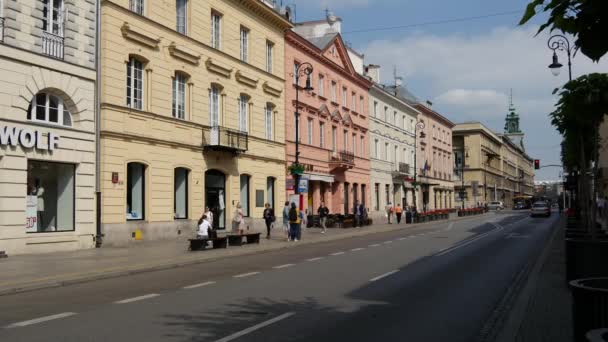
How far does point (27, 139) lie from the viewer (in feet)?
65.2

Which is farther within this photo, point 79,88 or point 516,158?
point 516,158

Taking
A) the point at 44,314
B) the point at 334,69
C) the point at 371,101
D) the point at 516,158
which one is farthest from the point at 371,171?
the point at 516,158

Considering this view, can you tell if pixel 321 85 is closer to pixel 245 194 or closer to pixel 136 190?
pixel 245 194

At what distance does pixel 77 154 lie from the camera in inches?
870

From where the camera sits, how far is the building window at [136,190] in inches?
989

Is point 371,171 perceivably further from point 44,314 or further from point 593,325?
point 593,325

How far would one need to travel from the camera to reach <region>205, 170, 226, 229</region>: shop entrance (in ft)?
101

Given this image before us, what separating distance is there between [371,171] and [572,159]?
98.2 ft

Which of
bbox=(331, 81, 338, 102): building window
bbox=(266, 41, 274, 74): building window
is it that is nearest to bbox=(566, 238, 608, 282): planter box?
bbox=(266, 41, 274, 74): building window

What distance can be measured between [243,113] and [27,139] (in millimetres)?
15106

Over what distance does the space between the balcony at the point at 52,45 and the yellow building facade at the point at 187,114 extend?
2216 millimetres

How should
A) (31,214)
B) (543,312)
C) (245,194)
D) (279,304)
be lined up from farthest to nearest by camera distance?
(245,194) < (31,214) < (279,304) < (543,312)

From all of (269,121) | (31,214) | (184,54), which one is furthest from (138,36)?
(269,121)

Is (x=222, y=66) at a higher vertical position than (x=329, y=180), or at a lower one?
higher
